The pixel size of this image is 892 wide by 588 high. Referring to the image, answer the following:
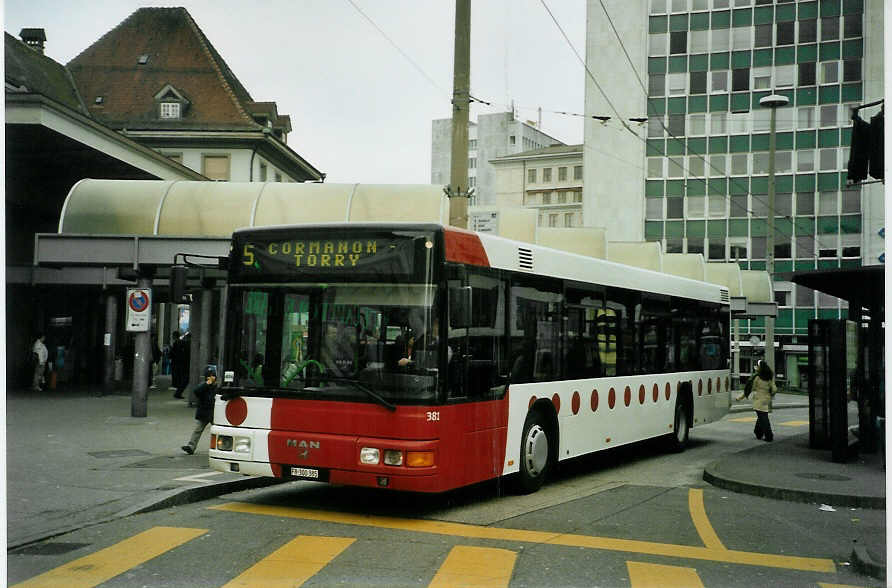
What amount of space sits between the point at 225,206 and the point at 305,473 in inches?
482

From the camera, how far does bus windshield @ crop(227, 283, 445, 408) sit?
9.04 meters

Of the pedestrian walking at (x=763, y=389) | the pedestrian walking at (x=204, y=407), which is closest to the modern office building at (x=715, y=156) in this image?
the pedestrian walking at (x=763, y=389)

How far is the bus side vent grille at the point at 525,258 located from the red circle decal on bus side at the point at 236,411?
318 centimetres

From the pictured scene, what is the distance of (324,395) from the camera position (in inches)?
366

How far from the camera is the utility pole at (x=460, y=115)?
13.2 m

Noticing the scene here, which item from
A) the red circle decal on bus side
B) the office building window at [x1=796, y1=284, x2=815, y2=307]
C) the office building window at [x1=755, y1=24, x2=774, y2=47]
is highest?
the office building window at [x1=755, y1=24, x2=774, y2=47]

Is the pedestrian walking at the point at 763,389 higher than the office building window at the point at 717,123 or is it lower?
lower

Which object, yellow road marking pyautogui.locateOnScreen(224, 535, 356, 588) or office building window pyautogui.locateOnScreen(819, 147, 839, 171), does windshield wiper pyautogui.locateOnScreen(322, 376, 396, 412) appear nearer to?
yellow road marking pyautogui.locateOnScreen(224, 535, 356, 588)

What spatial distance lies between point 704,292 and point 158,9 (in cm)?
1000

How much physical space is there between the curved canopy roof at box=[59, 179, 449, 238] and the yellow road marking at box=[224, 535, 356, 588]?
488 inches

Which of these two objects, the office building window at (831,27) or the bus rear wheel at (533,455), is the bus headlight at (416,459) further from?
the office building window at (831,27)

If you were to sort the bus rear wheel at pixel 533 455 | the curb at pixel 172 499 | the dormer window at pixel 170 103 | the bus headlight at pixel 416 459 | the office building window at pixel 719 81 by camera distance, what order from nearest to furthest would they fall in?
the curb at pixel 172 499 < the bus headlight at pixel 416 459 < the bus rear wheel at pixel 533 455 < the dormer window at pixel 170 103 < the office building window at pixel 719 81

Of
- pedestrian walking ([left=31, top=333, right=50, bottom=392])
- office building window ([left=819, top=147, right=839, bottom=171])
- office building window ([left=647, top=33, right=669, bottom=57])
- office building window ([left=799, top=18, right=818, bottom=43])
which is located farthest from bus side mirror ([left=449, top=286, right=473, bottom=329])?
office building window ([left=647, top=33, right=669, bottom=57])

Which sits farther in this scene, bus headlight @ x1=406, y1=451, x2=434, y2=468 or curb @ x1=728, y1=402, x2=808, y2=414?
curb @ x1=728, y1=402, x2=808, y2=414
